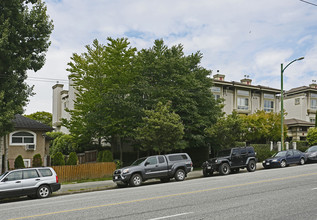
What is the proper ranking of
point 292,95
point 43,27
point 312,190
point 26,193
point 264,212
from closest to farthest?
point 264,212
point 312,190
point 26,193
point 43,27
point 292,95

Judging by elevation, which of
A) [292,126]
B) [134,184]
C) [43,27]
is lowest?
[134,184]

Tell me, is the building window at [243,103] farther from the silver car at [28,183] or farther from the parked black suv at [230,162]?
the silver car at [28,183]

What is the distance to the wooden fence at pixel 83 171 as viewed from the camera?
71.9 ft

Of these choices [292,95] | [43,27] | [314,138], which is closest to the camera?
[43,27]

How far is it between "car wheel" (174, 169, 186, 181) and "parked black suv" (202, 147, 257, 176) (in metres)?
2.65

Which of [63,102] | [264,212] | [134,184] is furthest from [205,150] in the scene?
[63,102]

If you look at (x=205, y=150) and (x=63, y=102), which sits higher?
(x=63, y=102)

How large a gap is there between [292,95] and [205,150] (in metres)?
35.5

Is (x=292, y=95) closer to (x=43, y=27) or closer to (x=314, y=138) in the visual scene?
(x=314, y=138)

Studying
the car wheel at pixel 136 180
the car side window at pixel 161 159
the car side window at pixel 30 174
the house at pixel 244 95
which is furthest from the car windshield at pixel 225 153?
the house at pixel 244 95

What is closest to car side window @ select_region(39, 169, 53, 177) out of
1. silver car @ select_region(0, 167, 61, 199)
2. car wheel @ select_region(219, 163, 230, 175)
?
silver car @ select_region(0, 167, 61, 199)

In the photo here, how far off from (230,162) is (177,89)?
8.43 meters

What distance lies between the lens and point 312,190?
38.4ft

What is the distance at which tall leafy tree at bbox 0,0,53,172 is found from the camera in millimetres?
18062
